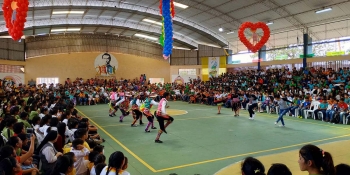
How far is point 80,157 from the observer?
4352 mm

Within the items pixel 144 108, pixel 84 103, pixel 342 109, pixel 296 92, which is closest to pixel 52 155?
pixel 144 108

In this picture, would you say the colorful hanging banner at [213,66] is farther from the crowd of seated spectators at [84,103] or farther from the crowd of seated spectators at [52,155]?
the crowd of seated spectators at [52,155]

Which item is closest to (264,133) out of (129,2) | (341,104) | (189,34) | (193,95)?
(341,104)

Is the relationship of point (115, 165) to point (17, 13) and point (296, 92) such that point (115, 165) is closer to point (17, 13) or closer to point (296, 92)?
point (17, 13)

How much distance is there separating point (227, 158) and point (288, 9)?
791 inches

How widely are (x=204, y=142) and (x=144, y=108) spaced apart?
2811 millimetres

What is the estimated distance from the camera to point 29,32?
2883cm

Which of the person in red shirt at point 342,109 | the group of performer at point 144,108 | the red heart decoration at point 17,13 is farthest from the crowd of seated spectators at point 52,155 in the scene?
the person in red shirt at point 342,109

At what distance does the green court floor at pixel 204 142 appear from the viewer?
238 inches

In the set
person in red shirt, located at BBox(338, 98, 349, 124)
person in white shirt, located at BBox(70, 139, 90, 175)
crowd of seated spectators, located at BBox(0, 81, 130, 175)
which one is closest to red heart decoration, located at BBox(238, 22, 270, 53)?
person in red shirt, located at BBox(338, 98, 349, 124)

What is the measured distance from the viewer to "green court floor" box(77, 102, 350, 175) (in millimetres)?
6055

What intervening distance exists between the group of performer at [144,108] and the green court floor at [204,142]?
47 centimetres

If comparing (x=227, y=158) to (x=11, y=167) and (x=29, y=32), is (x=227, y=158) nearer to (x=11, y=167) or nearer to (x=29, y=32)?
(x=11, y=167)

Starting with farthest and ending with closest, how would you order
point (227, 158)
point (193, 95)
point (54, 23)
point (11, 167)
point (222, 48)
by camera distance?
point (222, 48)
point (54, 23)
point (193, 95)
point (227, 158)
point (11, 167)
